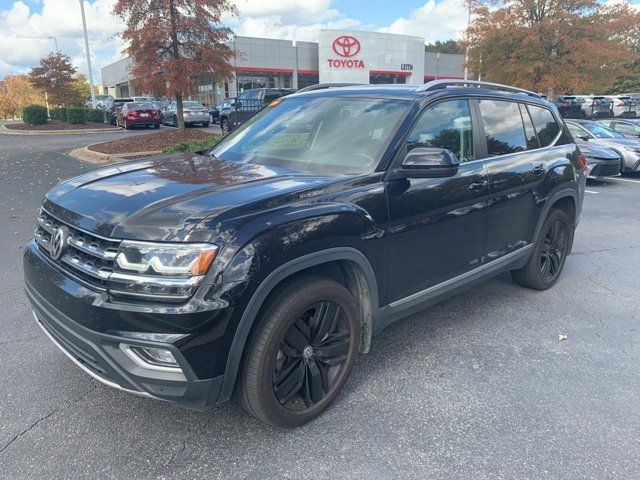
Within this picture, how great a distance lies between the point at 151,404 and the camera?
2959 millimetres

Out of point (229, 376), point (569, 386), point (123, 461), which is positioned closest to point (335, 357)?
point (229, 376)

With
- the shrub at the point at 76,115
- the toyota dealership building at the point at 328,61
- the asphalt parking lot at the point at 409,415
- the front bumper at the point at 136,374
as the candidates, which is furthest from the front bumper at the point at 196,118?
the front bumper at the point at 136,374

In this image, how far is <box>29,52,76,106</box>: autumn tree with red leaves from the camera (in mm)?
32844

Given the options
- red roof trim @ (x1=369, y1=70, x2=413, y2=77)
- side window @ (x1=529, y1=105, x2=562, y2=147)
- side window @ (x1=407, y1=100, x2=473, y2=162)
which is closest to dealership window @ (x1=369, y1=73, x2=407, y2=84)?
red roof trim @ (x1=369, y1=70, x2=413, y2=77)

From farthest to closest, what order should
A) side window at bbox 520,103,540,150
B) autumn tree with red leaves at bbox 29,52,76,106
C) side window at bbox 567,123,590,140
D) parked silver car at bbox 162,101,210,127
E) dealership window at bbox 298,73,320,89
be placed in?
dealership window at bbox 298,73,320,89 < autumn tree with red leaves at bbox 29,52,76,106 < parked silver car at bbox 162,101,210,127 < side window at bbox 567,123,590,140 < side window at bbox 520,103,540,150

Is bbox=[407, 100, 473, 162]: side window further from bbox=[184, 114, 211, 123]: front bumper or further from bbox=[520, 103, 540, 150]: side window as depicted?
bbox=[184, 114, 211, 123]: front bumper

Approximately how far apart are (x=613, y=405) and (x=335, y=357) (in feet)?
5.70

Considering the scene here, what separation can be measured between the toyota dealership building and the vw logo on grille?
40566 millimetres

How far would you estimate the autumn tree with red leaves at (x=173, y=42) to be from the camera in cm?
1376

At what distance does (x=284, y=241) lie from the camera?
246 centimetres

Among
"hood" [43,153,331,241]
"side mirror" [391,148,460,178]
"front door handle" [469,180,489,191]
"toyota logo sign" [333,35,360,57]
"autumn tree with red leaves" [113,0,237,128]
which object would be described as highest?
"toyota logo sign" [333,35,360,57]

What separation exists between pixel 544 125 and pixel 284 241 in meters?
3.37

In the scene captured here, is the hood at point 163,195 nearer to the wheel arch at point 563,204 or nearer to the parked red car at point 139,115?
the wheel arch at point 563,204

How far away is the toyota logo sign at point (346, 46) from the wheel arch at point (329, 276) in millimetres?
42714
